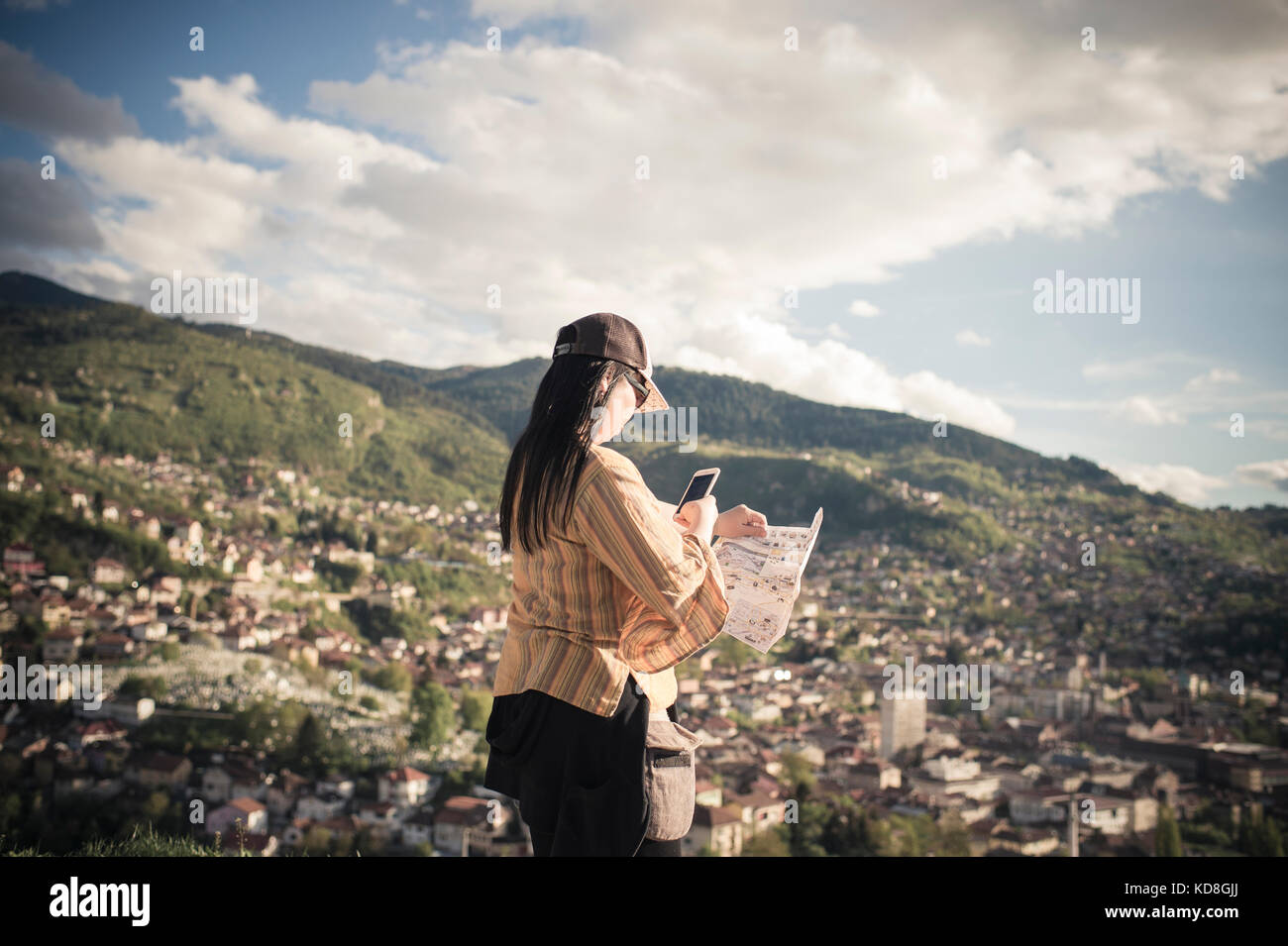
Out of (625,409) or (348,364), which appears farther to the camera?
(348,364)

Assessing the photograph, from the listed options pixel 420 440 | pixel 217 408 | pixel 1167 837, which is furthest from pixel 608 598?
pixel 420 440

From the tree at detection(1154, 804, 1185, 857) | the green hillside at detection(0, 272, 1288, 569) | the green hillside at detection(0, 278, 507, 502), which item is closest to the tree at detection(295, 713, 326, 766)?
the tree at detection(1154, 804, 1185, 857)

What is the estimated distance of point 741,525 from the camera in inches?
58.4

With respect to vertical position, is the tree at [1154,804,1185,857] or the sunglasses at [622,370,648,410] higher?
the sunglasses at [622,370,648,410]

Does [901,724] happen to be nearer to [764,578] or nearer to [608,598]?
[764,578]

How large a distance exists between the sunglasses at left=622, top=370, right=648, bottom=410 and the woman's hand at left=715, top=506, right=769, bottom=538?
261 mm

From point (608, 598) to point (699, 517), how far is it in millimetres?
211

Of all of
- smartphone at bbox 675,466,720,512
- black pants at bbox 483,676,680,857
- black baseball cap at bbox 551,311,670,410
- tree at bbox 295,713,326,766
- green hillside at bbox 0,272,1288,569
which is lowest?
tree at bbox 295,713,326,766

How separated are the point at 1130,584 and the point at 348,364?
60007 millimetres

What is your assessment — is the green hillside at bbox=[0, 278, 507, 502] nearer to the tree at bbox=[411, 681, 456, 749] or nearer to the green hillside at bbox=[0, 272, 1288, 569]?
the green hillside at bbox=[0, 272, 1288, 569]

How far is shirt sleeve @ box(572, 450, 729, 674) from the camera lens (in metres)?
1.15

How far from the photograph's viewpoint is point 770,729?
29.5 meters
